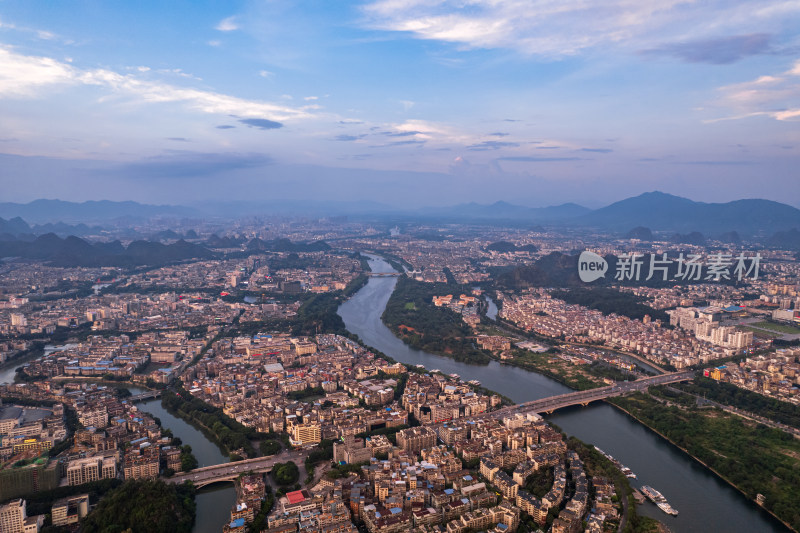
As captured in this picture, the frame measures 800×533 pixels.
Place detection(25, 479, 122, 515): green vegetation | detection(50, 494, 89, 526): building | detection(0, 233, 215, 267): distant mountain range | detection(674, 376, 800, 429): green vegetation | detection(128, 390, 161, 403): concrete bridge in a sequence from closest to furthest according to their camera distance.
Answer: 1. detection(50, 494, 89, 526): building
2. detection(25, 479, 122, 515): green vegetation
3. detection(674, 376, 800, 429): green vegetation
4. detection(128, 390, 161, 403): concrete bridge
5. detection(0, 233, 215, 267): distant mountain range

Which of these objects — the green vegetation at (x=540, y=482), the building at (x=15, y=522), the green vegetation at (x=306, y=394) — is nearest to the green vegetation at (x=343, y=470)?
the green vegetation at (x=540, y=482)

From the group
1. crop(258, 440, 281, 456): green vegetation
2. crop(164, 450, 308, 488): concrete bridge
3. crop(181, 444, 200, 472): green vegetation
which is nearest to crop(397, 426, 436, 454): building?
Answer: crop(164, 450, 308, 488): concrete bridge

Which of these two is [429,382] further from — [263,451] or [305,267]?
[305,267]

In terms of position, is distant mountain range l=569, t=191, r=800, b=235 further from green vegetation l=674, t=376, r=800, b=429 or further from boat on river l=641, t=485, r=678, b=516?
boat on river l=641, t=485, r=678, b=516

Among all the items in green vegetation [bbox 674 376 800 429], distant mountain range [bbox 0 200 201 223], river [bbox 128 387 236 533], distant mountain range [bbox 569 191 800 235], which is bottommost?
river [bbox 128 387 236 533]

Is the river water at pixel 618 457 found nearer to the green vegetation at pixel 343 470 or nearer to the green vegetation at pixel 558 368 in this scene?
the green vegetation at pixel 558 368
